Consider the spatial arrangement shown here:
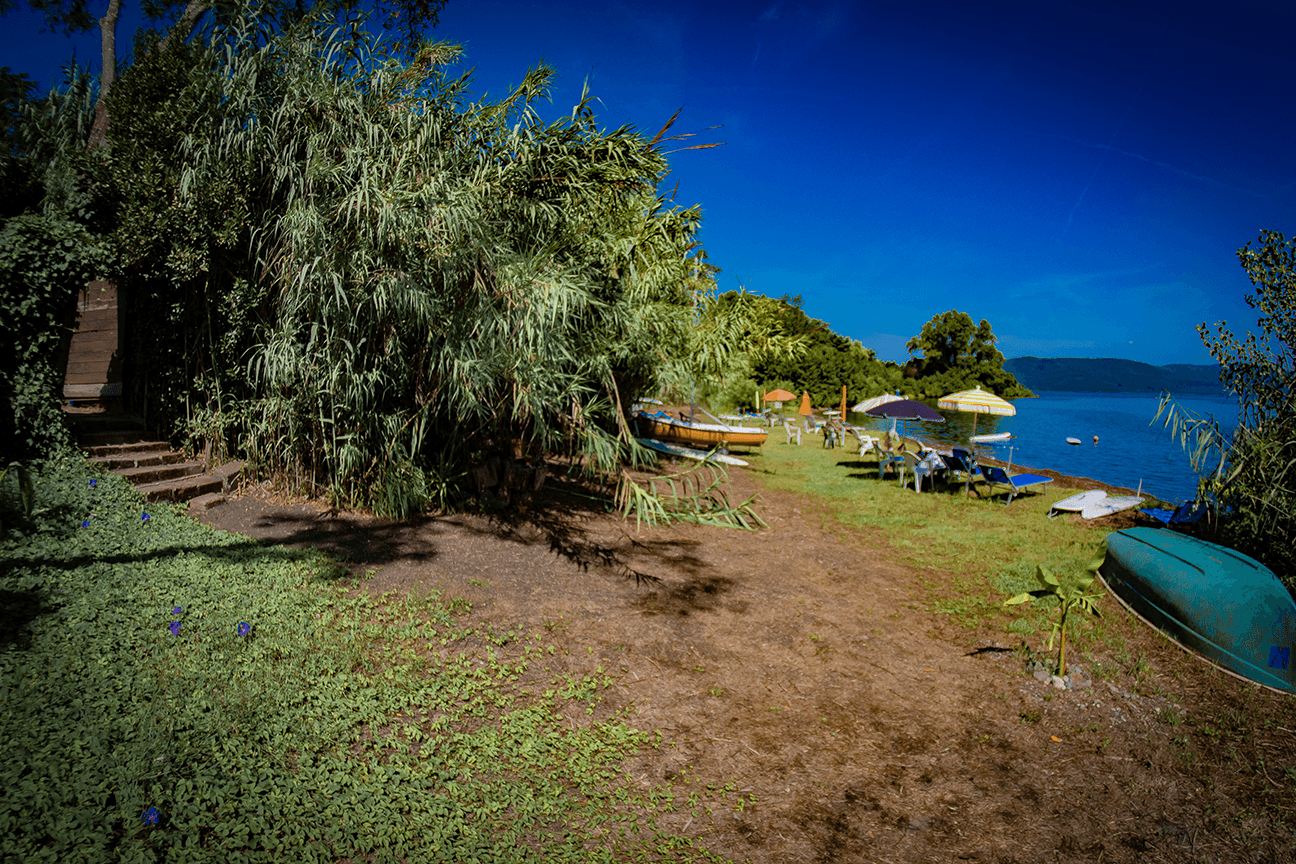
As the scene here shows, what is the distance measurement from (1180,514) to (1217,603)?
451 cm

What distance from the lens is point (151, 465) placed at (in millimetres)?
6590

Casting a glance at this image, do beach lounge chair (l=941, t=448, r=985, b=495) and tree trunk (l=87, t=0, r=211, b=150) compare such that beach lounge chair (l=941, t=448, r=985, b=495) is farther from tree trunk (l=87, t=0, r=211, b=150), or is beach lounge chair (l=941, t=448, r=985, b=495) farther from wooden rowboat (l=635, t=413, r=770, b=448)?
tree trunk (l=87, t=0, r=211, b=150)

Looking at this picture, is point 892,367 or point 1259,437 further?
point 892,367

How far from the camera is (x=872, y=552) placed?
7598mm

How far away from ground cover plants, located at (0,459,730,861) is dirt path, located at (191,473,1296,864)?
1.39 ft

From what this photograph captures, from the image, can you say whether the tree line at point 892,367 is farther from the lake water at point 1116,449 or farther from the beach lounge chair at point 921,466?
the beach lounge chair at point 921,466

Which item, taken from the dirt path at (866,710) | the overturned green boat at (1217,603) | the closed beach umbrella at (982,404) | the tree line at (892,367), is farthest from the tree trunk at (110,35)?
the tree line at (892,367)

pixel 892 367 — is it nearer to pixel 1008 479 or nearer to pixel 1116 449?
pixel 1116 449

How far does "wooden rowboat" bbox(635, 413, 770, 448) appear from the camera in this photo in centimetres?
1585

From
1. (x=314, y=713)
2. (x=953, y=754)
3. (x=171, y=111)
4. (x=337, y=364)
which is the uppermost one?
(x=171, y=111)

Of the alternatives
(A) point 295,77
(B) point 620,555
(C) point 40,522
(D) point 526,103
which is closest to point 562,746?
(B) point 620,555

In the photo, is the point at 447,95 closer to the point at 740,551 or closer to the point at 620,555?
the point at 620,555

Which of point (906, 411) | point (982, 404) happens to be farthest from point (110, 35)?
point (982, 404)

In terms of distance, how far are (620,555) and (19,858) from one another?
5211 millimetres
